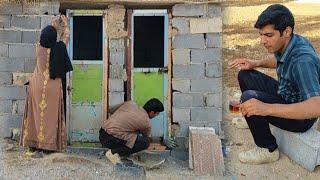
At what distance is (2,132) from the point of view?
761 cm

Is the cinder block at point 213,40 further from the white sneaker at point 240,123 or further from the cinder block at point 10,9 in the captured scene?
the cinder block at point 10,9

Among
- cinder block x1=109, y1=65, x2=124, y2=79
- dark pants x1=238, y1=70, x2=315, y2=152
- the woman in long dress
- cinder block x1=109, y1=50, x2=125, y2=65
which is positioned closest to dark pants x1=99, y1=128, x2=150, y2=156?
the woman in long dress

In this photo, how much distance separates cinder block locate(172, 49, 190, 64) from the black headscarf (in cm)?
176

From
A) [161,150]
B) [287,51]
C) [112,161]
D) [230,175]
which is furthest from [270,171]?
[161,150]

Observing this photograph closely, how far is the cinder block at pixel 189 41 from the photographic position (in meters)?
7.65

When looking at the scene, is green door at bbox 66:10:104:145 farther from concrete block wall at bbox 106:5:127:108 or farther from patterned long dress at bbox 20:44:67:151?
patterned long dress at bbox 20:44:67:151

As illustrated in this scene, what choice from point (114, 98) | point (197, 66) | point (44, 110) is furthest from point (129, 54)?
point (44, 110)

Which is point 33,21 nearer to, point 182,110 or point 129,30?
point 129,30

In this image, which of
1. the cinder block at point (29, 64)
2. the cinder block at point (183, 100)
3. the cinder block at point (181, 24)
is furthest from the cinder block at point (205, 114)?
the cinder block at point (29, 64)

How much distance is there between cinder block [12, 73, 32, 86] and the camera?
757 cm

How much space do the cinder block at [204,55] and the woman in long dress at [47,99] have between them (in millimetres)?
1961

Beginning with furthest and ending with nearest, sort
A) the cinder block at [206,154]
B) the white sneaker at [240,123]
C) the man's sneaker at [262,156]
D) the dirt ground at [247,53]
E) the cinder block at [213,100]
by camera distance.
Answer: the cinder block at [213,100]
the white sneaker at [240,123]
the cinder block at [206,154]
the dirt ground at [247,53]
the man's sneaker at [262,156]

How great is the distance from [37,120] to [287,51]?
12.4 ft

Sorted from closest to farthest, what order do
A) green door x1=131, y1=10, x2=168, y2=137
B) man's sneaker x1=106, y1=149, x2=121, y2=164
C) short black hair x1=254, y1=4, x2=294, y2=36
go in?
short black hair x1=254, y1=4, x2=294, y2=36
man's sneaker x1=106, y1=149, x2=121, y2=164
green door x1=131, y1=10, x2=168, y2=137
